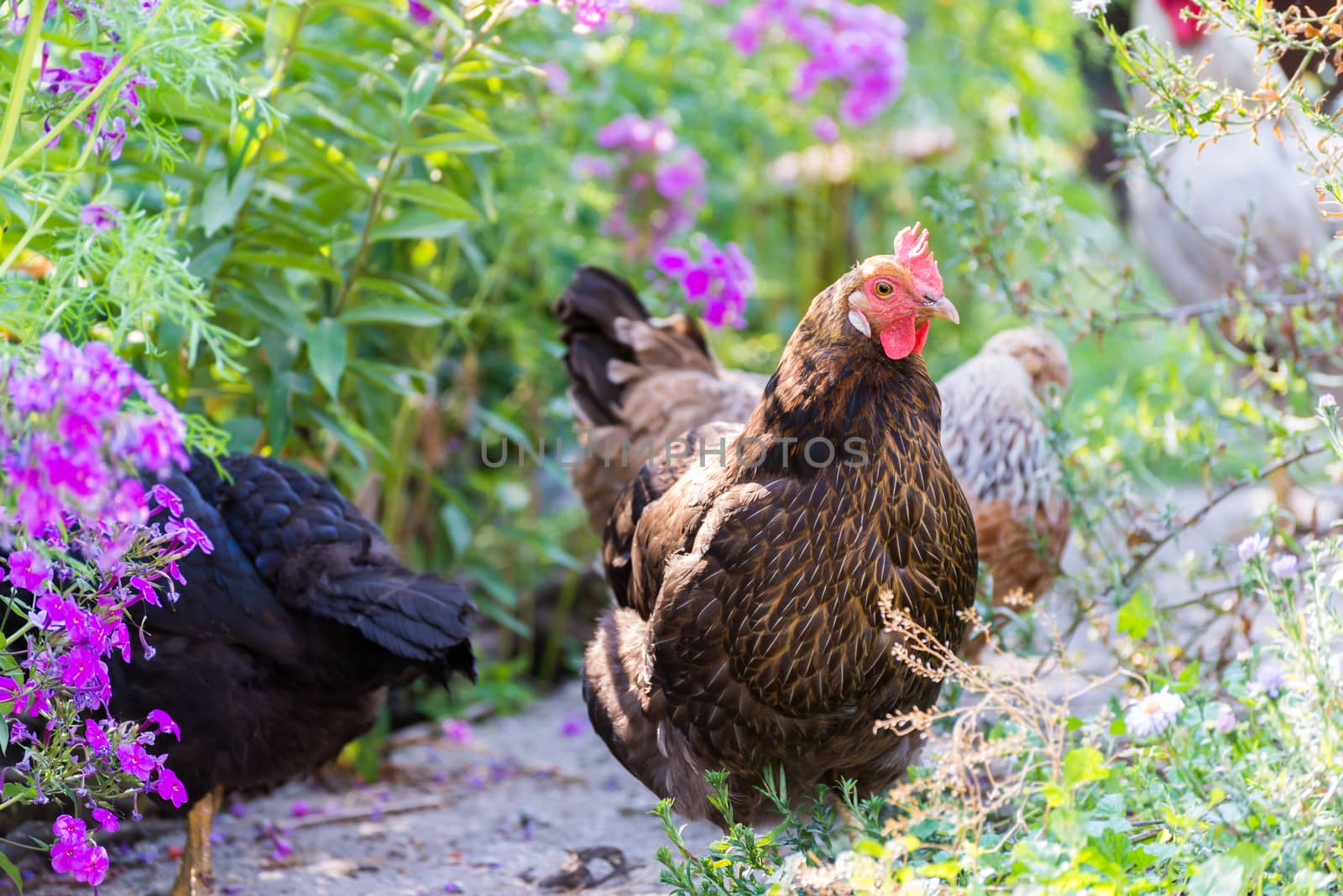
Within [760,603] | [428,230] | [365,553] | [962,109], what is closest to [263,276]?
[428,230]

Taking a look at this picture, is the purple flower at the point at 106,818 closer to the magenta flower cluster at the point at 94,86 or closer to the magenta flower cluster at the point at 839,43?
the magenta flower cluster at the point at 94,86

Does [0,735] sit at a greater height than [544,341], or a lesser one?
lesser

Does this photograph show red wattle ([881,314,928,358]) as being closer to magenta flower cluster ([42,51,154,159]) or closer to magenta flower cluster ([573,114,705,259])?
magenta flower cluster ([42,51,154,159])

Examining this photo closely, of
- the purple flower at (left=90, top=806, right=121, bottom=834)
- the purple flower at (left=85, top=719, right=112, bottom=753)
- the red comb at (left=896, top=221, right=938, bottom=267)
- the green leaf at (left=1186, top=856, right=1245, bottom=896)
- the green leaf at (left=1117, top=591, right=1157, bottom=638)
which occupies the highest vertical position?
the red comb at (left=896, top=221, right=938, bottom=267)

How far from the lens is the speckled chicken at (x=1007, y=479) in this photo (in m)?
3.33

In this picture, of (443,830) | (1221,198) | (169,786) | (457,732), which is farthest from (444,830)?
(1221,198)

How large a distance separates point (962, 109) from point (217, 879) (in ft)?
16.0

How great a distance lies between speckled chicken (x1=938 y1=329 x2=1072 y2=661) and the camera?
333 cm

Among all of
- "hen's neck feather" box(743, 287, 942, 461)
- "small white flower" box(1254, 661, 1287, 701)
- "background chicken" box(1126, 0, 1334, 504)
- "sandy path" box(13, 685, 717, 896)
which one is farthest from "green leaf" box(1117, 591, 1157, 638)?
"background chicken" box(1126, 0, 1334, 504)

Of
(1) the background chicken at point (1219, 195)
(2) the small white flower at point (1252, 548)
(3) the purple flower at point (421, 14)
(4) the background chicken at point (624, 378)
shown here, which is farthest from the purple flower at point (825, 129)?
(2) the small white flower at point (1252, 548)

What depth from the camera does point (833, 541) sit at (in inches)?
90.6

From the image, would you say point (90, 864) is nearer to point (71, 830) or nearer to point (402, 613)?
point (71, 830)

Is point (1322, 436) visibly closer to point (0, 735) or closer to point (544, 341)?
point (544, 341)

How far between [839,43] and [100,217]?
11.3 ft
